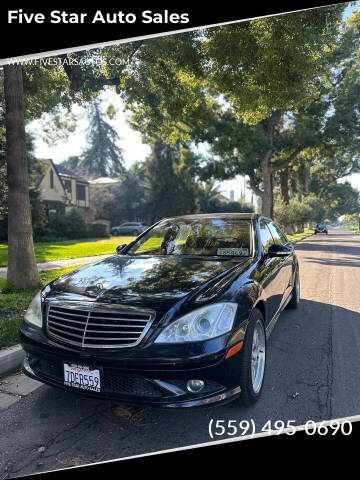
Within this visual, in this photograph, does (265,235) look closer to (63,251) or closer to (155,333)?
(155,333)

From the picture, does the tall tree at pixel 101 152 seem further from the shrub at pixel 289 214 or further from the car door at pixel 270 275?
the car door at pixel 270 275

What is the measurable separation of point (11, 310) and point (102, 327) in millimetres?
3358

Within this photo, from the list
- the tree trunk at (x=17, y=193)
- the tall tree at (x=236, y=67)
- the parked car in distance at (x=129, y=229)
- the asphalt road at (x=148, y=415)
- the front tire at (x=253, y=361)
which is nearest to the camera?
the asphalt road at (x=148, y=415)

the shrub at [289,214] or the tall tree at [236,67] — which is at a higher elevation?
the tall tree at [236,67]

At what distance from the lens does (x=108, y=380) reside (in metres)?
2.55

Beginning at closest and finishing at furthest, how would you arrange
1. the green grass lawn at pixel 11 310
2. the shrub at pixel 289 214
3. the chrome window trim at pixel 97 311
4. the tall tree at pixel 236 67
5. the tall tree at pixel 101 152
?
the chrome window trim at pixel 97 311 → the green grass lawn at pixel 11 310 → the tall tree at pixel 236 67 → the shrub at pixel 289 214 → the tall tree at pixel 101 152

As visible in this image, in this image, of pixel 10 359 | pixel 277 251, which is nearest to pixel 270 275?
pixel 277 251

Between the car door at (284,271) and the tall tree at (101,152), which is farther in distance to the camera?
the tall tree at (101,152)

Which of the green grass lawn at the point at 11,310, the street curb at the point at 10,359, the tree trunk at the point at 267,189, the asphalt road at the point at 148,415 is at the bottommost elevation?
the asphalt road at the point at 148,415

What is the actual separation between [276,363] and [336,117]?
22.4 metres

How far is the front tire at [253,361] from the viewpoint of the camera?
8.96 ft

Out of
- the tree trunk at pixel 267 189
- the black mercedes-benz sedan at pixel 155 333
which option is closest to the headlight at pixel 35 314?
the black mercedes-benz sedan at pixel 155 333

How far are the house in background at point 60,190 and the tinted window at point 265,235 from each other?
25.9m

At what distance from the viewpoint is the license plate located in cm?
257
